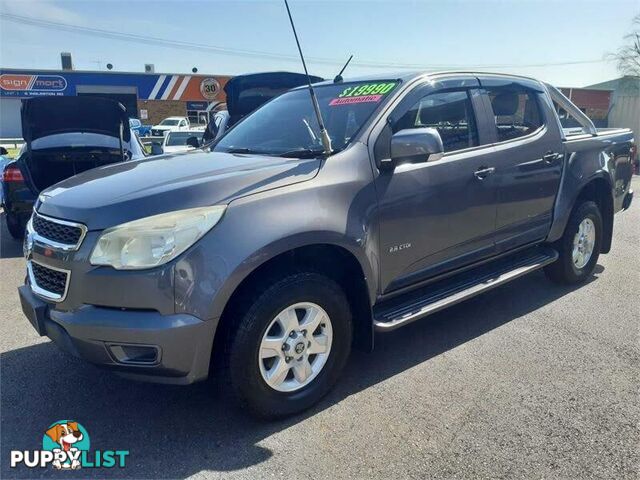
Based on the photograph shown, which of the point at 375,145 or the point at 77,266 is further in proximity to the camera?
the point at 375,145

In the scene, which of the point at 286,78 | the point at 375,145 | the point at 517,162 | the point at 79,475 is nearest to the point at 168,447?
the point at 79,475

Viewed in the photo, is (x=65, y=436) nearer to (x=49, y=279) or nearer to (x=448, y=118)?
(x=49, y=279)

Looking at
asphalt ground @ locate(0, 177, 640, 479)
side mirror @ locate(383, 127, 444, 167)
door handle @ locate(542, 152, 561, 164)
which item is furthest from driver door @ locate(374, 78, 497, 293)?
door handle @ locate(542, 152, 561, 164)

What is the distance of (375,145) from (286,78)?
5.87 m

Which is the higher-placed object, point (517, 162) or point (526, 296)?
point (517, 162)

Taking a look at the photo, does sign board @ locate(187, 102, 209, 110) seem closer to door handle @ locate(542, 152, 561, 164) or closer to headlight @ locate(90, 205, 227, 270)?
door handle @ locate(542, 152, 561, 164)

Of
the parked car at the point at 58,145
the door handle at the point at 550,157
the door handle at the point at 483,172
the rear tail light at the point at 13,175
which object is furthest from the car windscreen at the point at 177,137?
the door handle at the point at 483,172

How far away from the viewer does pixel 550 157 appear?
14.4ft

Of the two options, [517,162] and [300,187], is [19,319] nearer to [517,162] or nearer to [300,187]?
[300,187]

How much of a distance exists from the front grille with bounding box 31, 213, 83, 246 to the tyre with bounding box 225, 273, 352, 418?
2.98ft

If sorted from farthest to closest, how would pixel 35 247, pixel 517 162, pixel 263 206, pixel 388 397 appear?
pixel 517 162 < pixel 388 397 < pixel 35 247 < pixel 263 206

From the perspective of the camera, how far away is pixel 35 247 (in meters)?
2.81

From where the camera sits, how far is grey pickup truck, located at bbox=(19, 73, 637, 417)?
2.42m

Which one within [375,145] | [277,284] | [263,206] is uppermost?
[375,145]
